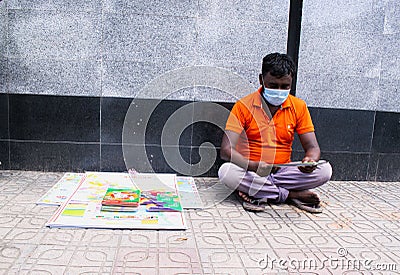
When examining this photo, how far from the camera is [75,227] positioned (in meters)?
2.60

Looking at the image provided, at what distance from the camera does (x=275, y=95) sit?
3.15 metres

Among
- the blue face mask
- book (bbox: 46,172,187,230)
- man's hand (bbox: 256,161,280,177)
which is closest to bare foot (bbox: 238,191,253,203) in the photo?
man's hand (bbox: 256,161,280,177)

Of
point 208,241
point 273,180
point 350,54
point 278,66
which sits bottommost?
point 208,241

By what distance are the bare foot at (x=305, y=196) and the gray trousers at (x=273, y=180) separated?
0.11 feet

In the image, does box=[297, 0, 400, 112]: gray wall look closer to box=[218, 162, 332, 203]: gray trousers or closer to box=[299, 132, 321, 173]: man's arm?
box=[299, 132, 321, 173]: man's arm

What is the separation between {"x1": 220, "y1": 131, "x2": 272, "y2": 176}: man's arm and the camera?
10.3 feet

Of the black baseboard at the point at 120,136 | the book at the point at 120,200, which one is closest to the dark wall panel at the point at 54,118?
the black baseboard at the point at 120,136

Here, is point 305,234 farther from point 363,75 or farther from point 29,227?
point 363,75

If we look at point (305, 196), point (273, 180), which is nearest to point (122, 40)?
point (273, 180)

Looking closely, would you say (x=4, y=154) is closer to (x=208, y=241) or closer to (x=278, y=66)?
(x=208, y=241)

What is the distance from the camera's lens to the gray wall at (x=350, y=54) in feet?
12.9

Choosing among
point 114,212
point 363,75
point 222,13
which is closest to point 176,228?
point 114,212

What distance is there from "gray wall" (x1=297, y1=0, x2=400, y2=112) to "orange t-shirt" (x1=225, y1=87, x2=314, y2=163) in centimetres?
73

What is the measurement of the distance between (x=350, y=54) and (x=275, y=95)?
51.4 inches
